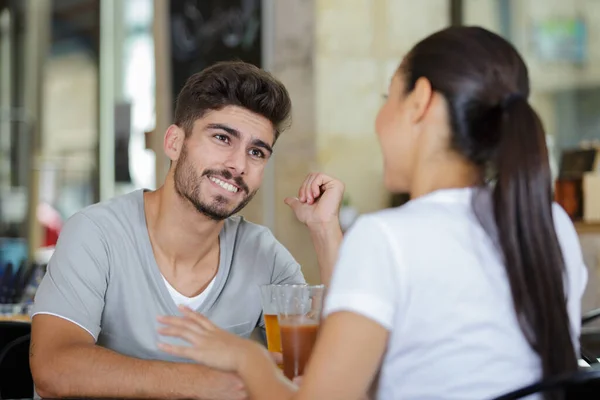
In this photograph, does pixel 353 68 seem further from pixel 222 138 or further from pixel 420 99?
pixel 420 99

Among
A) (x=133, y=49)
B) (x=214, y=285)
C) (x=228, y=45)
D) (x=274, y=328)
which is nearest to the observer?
(x=274, y=328)

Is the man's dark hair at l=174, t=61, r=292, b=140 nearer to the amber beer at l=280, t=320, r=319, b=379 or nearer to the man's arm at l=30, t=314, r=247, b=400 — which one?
the man's arm at l=30, t=314, r=247, b=400

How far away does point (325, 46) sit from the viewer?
14.8 ft

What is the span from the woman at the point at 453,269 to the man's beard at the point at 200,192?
2.68ft

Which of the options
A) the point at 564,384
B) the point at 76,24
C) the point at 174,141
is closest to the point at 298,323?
the point at 564,384

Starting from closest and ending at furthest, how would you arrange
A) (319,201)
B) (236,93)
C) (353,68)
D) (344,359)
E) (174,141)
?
(344,359)
(319,201)
(236,93)
(174,141)
(353,68)

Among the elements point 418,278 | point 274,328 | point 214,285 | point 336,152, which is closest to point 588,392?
point 418,278

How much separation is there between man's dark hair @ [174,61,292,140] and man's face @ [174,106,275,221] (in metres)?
0.02

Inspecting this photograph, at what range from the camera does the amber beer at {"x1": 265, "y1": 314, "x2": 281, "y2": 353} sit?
1522 mm

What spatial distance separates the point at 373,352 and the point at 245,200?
1020 millimetres

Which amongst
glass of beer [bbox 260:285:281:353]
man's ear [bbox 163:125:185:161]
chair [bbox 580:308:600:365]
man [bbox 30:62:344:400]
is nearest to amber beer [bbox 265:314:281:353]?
glass of beer [bbox 260:285:281:353]

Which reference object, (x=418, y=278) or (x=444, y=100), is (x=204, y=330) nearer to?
(x=418, y=278)

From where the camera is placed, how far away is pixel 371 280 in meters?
1.08

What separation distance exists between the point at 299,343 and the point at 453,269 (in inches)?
16.2
